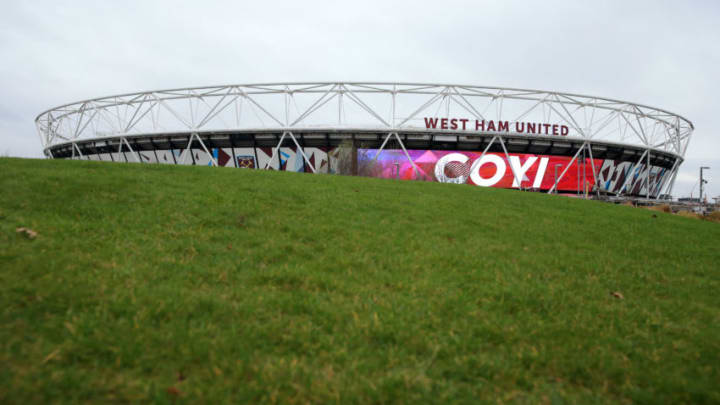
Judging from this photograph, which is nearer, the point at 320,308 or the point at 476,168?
the point at 320,308

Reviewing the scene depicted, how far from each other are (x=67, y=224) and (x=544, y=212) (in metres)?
11.7

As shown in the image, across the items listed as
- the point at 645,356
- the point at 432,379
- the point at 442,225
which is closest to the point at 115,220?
the point at 432,379

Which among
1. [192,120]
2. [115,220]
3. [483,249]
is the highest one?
[192,120]

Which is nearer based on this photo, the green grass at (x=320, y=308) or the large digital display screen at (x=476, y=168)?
the green grass at (x=320, y=308)

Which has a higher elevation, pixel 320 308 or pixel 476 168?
pixel 476 168

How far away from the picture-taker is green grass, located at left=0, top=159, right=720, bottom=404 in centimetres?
286

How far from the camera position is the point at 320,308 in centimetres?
400

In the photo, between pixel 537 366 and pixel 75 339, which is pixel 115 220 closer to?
pixel 75 339

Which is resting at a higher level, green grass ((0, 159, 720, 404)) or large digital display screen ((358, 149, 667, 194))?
large digital display screen ((358, 149, 667, 194))

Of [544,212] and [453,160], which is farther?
[453,160]

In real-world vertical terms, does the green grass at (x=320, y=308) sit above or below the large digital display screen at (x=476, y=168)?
below

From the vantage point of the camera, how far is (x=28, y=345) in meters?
2.89

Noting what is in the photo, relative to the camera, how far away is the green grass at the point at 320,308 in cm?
286

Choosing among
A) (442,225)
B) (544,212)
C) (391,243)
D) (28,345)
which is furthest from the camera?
(544,212)
